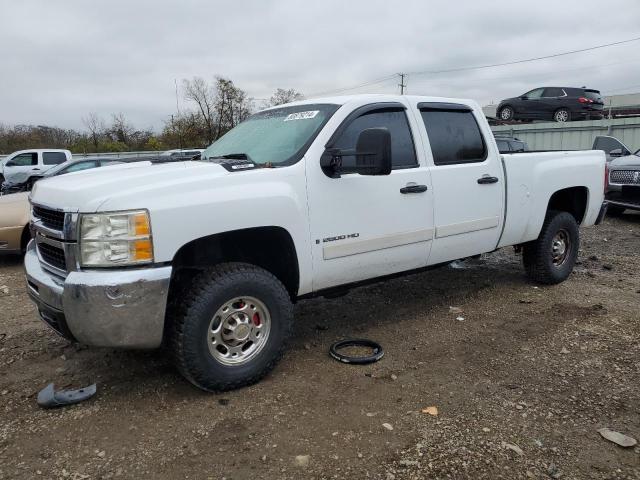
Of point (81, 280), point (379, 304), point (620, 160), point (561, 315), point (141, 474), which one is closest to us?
point (141, 474)

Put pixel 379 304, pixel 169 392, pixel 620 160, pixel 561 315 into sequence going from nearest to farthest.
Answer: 1. pixel 169 392
2. pixel 561 315
3. pixel 379 304
4. pixel 620 160

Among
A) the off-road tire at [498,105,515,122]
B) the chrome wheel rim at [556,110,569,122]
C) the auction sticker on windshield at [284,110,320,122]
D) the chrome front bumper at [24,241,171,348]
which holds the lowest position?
the chrome front bumper at [24,241,171,348]

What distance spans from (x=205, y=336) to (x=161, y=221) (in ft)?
2.50

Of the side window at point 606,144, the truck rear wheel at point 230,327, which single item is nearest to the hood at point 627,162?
the side window at point 606,144

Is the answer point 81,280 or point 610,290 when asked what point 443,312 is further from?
point 81,280

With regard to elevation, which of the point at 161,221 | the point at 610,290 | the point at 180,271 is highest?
the point at 161,221

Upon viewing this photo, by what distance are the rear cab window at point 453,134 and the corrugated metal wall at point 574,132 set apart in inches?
466

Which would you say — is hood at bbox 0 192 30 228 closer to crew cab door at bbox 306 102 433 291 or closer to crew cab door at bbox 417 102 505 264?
crew cab door at bbox 306 102 433 291

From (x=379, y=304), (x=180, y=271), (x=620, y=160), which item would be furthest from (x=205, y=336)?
(x=620, y=160)

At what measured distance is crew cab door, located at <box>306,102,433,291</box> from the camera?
366cm

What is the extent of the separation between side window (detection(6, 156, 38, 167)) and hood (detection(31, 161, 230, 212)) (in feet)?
56.6

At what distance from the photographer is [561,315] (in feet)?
15.9

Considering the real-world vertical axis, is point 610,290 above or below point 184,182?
below

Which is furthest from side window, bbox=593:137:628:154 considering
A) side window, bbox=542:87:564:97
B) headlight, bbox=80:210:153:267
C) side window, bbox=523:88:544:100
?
headlight, bbox=80:210:153:267
